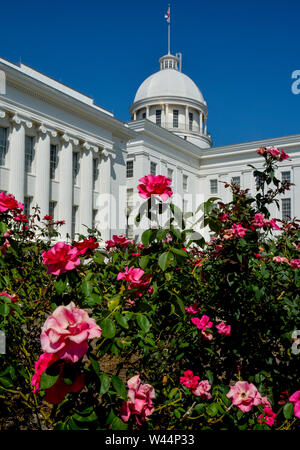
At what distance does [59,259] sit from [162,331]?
159 cm

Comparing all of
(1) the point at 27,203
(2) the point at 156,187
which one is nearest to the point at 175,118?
(1) the point at 27,203

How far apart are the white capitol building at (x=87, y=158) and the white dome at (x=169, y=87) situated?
12.1 metres

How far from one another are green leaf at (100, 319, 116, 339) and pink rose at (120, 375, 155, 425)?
343 millimetres

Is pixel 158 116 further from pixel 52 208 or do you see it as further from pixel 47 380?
pixel 47 380

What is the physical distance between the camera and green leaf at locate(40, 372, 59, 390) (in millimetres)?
1311

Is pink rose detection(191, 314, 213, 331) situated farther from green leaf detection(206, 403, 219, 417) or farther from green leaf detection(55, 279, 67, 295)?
green leaf detection(55, 279, 67, 295)

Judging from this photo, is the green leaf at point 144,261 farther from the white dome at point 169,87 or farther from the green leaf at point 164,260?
the white dome at point 169,87

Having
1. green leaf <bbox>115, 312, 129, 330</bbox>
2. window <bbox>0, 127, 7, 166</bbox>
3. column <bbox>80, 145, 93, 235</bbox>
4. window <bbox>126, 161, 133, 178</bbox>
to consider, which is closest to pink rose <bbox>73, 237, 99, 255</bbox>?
green leaf <bbox>115, 312, 129, 330</bbox>

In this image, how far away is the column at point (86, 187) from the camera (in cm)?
2645

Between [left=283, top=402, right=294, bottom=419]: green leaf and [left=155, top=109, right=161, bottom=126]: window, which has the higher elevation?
[left=155, top=109, right=161, bottom=126]: window

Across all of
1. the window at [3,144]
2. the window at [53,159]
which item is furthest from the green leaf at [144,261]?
the window at [53,159]

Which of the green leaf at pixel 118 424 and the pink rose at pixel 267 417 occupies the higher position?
the green leaf at pixel 118 424
